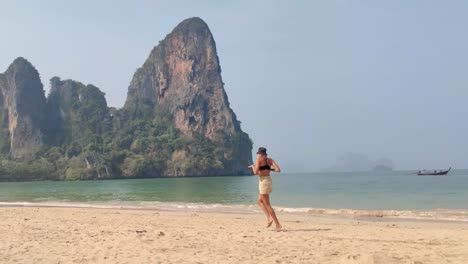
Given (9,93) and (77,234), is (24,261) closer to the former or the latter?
(77,234)

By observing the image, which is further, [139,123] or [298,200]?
[139,123]

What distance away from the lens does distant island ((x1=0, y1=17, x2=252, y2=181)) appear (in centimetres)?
10912

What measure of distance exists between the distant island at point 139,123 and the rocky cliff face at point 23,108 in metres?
0.28

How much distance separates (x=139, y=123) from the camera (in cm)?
13075

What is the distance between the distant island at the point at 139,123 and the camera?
109m

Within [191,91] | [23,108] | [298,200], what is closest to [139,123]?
[191,91]

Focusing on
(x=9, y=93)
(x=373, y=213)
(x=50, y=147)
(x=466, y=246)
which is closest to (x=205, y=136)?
(x=50, y=147)

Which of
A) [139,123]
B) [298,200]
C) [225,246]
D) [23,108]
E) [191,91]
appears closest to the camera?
[225,246]

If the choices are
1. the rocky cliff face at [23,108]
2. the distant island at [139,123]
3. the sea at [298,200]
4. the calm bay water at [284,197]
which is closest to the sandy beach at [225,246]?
the sea at [298,200]

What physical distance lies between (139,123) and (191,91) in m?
19.0

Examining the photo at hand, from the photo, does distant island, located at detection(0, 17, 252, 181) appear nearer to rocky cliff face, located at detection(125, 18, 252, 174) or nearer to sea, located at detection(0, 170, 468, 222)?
rocky cliff face, located at detection(125, 18, 252, 174)

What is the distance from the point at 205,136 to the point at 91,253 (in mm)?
121224

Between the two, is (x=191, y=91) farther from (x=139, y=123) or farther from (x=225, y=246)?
(x=225, y=246)

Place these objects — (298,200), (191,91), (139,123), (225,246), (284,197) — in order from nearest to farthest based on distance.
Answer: (225,246) → (298,200) → (284,197) → (139,123) → (191,91)
